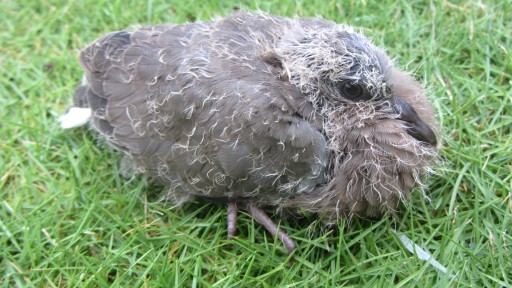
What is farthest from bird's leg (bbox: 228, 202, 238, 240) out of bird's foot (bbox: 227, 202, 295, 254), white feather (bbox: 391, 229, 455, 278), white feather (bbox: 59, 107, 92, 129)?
white feather (bbox: 59, 107, 92, 129)

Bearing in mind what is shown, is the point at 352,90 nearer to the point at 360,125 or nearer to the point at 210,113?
the point at 360,125

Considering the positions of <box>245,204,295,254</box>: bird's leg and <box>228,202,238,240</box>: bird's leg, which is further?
<box>228,202,238,240</box>: bird's leg

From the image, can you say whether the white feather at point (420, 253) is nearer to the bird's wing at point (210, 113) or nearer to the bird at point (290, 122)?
the bird at point (290, 122)

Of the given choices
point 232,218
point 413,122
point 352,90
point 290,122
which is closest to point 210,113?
point 290,122

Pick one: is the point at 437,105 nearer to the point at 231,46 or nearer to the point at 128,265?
the point at 231,46

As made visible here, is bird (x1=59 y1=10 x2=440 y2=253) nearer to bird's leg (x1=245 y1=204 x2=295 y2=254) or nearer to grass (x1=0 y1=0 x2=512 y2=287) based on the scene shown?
bird's leg (x1=245 y1=204 x2=295 y2=254)

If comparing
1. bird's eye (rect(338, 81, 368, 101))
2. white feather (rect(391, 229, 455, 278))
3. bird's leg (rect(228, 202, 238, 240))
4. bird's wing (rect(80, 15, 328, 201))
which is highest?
bird's eye (rect(338, 81, 368, 101))
